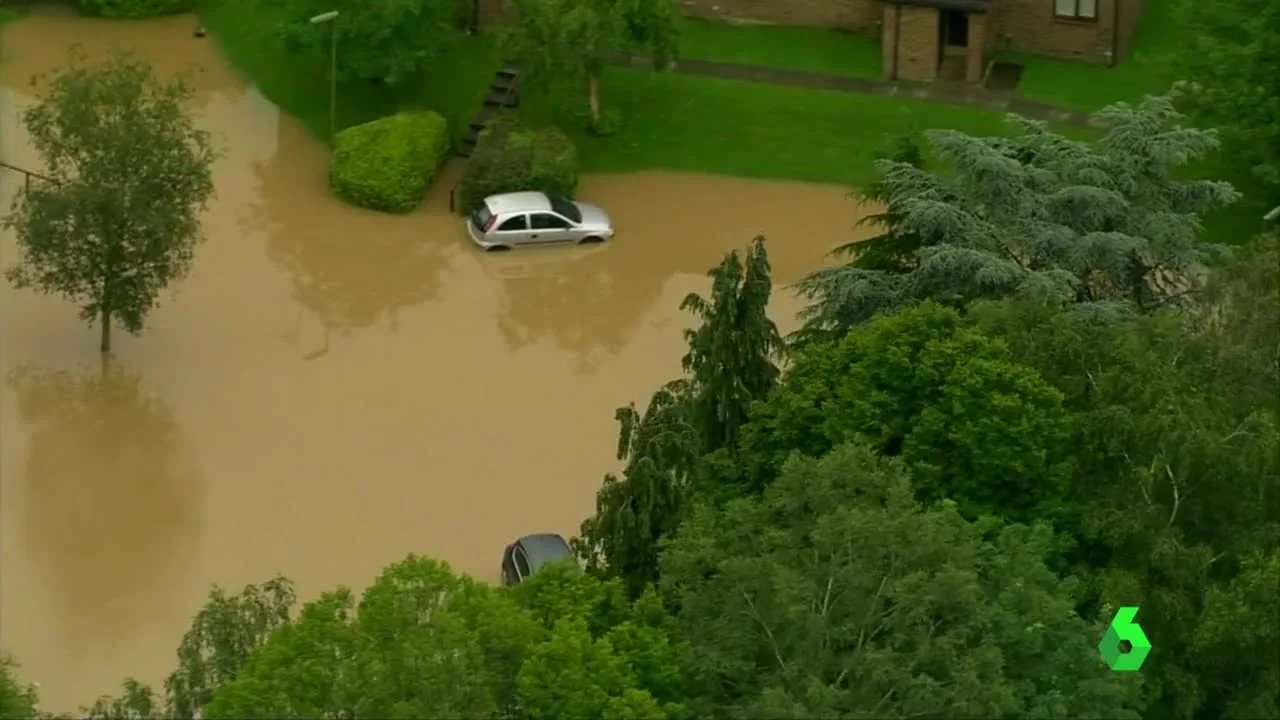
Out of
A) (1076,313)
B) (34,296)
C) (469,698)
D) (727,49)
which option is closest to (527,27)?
(727,49)

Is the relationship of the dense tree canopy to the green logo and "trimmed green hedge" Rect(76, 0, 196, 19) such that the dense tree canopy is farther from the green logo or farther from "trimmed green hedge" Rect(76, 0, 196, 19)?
"trimmed green hedge" Rect(76, 0, 196, 19)

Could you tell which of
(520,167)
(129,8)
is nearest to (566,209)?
(520,167)

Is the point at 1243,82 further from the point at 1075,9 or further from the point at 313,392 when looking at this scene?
the point at 313,392

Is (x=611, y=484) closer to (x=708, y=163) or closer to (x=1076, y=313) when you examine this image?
(x=1076, y=313)

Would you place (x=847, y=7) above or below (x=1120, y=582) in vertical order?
above

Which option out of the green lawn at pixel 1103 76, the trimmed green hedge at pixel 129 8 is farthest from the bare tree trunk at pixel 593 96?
the trimmed green hedge at pixel 129 8
